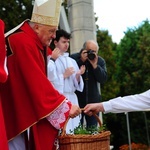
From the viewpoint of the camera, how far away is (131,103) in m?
3.37

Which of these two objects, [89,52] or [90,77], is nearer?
[89,52]

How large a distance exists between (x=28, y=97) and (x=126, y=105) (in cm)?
87

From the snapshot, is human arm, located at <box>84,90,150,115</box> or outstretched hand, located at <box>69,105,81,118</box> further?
human arm, located at <box>84,90,150,115</box>

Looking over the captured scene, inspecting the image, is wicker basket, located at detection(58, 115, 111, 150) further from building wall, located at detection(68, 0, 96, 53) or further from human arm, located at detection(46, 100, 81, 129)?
building wall, located at detection(68, 0, 96, 53)

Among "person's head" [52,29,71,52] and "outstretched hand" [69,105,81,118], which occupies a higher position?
"person's head" [52,29,71,52]

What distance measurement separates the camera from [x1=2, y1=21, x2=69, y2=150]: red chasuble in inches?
121

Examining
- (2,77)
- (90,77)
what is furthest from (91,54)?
(2,77)

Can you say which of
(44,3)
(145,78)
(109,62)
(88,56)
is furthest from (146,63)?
(44,3)

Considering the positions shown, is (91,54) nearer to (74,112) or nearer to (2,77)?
(74,112)

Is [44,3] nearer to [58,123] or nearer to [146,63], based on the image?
[58,123]

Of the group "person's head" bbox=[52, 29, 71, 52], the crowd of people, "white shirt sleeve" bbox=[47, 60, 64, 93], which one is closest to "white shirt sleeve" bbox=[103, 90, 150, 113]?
the crowd of people

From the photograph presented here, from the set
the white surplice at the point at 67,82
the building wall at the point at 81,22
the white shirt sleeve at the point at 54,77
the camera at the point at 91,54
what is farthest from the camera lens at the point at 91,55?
the building wall at the point at 81,22

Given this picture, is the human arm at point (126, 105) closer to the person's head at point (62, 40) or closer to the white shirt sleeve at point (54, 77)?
the white shirt sleeve at point (54, 77)

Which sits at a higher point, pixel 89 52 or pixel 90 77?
pixel 89 52
